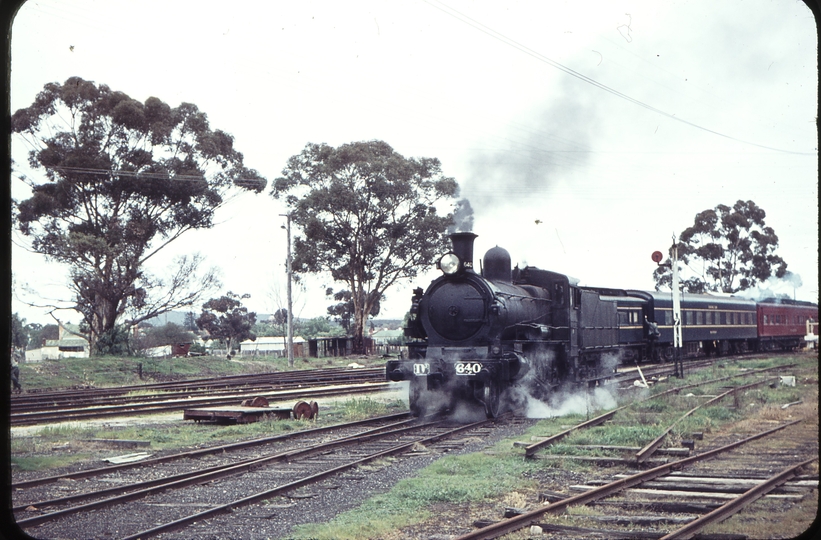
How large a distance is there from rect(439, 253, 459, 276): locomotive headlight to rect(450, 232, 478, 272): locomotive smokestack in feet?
0.38

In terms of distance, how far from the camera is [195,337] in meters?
77.0

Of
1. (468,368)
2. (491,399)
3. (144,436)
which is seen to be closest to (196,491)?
(144,436)

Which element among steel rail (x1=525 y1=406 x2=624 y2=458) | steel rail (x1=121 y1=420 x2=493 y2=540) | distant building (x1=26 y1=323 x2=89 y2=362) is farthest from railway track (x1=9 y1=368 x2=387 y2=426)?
distant building (x1=26 y1=323 x2=89 y2=362)

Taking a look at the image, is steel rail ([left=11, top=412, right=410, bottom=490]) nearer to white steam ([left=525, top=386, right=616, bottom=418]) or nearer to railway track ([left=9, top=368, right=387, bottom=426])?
white steam ([left=525, top=386, right=616, bottom=418])

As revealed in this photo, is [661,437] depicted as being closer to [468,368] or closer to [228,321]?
[468,368]

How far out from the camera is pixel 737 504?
6.68 m

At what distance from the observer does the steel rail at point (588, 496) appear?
593 centimetres

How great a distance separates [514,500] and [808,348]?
40.9 meters

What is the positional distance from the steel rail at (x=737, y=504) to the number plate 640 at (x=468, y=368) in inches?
233

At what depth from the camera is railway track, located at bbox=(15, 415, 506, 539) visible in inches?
259

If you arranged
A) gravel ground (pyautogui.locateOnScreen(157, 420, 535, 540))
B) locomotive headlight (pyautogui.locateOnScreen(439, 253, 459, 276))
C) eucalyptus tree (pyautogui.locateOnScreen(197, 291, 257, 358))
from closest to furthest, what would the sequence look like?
gravel ground (pyautogui.locateOnScreen(157, 420, 535, 540)), locomotive headlight (pyautogui.locateOnScreen(439, 253, 459, 276)), eucalyptus tree (pyautogui.locateOnScreen(197, 291, 257, 358))

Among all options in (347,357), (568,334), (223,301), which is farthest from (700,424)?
(223,301)

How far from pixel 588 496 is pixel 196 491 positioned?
13.9 ft

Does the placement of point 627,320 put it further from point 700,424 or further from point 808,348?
point 808,348
